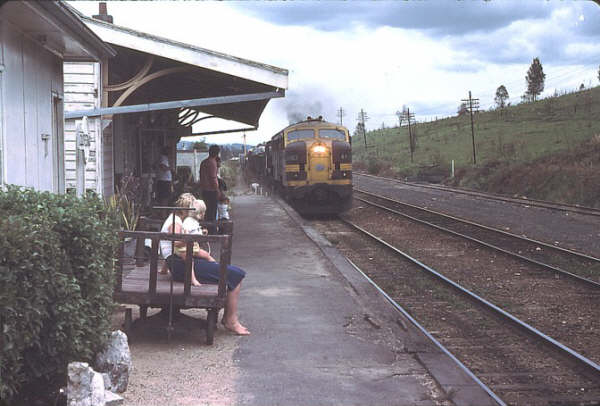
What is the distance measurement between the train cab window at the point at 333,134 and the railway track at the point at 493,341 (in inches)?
385

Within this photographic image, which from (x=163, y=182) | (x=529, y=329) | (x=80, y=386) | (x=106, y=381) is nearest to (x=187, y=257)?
(x=106, y=381)

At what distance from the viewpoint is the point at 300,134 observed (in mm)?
21844

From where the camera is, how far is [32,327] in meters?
3.77

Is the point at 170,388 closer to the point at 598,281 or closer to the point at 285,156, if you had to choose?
the point at 598,281

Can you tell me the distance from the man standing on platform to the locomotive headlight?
8795 millimetres

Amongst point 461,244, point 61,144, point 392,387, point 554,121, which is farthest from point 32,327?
point 554,121

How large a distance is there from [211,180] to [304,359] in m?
6.81

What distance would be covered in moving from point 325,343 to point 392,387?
→ 4.10 feet

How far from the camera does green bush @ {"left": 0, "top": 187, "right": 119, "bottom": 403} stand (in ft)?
11.8

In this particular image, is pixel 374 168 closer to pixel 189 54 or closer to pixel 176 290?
pixel 189 54

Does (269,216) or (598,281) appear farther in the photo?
(269,216)

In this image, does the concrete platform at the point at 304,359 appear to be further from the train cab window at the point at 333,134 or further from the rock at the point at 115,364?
the train cab window at the point at 333,134

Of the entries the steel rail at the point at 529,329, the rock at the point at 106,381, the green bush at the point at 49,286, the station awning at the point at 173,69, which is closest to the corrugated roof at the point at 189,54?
the station awning at the point at 173,69

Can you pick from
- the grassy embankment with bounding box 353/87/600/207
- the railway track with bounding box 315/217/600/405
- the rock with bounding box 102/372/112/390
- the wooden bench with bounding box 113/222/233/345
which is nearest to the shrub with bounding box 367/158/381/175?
the grassy embankment with bounding box 353/87/600/207
